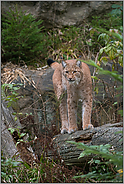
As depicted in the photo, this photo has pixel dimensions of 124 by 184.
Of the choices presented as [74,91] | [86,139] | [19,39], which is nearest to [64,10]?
[19,39]

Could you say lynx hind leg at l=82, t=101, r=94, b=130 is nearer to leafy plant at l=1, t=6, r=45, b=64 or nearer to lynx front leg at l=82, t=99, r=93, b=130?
lynx front leg at l=82, t=99, r=93, b=130

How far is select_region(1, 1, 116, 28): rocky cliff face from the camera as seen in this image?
7918mm

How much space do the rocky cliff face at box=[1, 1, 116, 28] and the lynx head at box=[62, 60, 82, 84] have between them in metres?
4.43

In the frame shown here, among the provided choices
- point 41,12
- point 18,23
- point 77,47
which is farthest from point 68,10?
point 18,23

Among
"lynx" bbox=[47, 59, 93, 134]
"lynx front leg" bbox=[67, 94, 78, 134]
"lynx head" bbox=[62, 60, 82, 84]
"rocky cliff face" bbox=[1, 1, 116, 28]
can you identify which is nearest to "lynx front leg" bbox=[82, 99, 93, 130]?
"lynx" bbox=[47, 59, 93, 134]

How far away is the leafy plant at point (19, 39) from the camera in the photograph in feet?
20.1

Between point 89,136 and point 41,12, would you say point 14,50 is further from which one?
point 89,136

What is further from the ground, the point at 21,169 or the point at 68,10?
the point at 68,10

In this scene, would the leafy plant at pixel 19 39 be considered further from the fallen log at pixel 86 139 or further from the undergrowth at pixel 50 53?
the fallen log at pixel 86 139

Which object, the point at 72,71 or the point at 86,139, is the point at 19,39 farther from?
the point at 86,139

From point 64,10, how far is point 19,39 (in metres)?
2.91

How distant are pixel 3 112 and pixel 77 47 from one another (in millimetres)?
3923

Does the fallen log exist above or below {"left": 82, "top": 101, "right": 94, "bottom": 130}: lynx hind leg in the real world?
below

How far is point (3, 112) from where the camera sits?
4207mm
